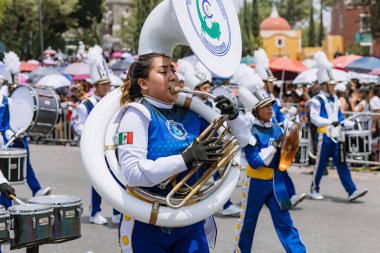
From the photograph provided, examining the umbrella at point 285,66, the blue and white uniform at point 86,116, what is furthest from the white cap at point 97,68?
the umbrella at point 285,66

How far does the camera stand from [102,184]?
4305 mm

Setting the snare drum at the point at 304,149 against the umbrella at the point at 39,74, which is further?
the umbrella at the point at 39,74

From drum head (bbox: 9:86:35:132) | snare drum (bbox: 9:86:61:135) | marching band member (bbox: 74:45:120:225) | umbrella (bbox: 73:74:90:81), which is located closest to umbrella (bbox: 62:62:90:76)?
umbrella (bbox: 73:74:90:81)

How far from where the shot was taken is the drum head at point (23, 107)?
10672mm

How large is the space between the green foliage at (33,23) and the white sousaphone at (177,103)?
43.3m

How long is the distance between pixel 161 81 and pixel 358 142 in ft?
29.0

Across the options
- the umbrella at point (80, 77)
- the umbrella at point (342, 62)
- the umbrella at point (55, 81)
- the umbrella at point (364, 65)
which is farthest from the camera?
the umbrella at point (80, 77)

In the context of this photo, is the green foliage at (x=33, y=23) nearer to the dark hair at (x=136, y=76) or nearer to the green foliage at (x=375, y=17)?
the green foliage at (x=375, y=17)

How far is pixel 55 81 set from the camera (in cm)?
2078

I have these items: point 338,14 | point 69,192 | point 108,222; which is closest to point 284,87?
point 69,192

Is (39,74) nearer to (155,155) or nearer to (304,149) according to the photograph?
(304,149)

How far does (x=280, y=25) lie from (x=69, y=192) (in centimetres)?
6600

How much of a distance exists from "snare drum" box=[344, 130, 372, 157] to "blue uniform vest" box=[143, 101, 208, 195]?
27.8ft

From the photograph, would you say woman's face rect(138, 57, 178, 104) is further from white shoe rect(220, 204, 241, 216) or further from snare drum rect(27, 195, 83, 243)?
white shoe rect(220, 204, 241, 216)
